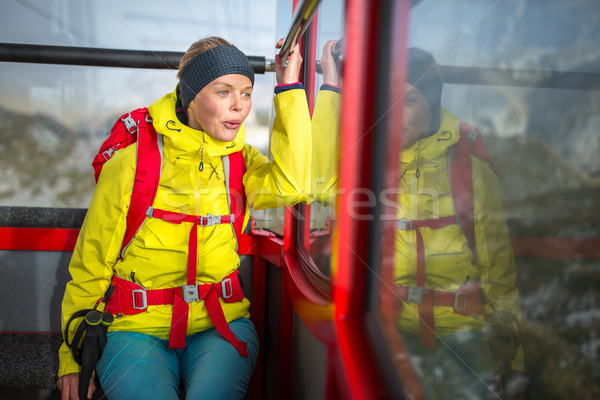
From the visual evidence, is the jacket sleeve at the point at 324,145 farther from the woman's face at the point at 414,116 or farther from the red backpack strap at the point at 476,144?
the red backpack strap at the point at 476,144

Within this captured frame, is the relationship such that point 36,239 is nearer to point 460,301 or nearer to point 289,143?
point 289,143

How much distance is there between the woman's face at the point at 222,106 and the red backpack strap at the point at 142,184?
17cm

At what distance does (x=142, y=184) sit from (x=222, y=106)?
0.34 metres

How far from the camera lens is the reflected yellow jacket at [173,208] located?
4.07 feet

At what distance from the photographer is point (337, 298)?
25.6 inches

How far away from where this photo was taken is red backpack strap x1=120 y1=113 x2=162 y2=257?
1.26 meters

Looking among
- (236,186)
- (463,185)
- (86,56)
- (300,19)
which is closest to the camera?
(463,185)

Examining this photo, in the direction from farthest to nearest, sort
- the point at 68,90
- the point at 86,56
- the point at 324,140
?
1. the point at 68,90
2. the point at 86,56
3. the point at 324,140

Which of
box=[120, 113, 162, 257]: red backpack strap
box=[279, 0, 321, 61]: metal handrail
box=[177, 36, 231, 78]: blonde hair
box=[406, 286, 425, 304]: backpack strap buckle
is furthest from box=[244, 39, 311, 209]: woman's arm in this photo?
box=[406, 286, 425, 304]: backpack strap buckle

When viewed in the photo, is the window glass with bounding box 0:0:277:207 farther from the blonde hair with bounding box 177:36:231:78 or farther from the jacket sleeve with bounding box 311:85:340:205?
the jacket sleeve with bounding box 311:85:340:205

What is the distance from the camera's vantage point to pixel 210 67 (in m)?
1.29

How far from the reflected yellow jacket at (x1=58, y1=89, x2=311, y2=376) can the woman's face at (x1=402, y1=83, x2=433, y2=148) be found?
0.47m

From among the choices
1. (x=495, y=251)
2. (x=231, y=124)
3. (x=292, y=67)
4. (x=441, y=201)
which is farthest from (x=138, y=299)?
(x=495, y=251)

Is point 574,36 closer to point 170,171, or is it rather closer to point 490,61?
point 490,61
